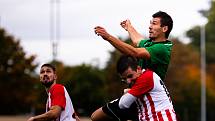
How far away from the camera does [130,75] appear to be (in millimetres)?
8594

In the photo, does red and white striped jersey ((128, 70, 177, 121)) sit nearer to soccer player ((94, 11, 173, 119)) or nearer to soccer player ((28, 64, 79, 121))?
soccer player ((94, 11, 173, 119))

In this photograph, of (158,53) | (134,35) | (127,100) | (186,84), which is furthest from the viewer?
(186,84)

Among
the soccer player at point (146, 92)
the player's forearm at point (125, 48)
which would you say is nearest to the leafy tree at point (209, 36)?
the soccer player at point (146, 92)

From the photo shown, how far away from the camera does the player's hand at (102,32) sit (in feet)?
27.6

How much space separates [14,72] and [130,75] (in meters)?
58.1

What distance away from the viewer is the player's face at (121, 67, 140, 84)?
28.1ft

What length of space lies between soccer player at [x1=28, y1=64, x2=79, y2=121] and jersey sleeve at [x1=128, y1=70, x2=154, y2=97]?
7.43ft

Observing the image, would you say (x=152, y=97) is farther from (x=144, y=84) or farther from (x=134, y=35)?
(x=134, y=35)

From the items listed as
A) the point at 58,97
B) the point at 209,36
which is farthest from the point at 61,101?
the point at 209,36

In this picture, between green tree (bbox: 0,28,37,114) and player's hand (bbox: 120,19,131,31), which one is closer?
player's hand (bbox: 120,19,131,31)

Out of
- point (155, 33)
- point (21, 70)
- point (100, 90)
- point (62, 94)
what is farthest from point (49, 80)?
point (100, 90)

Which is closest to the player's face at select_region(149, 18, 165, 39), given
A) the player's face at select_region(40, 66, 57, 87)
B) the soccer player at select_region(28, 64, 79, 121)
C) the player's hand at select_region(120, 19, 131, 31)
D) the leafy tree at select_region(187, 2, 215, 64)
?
A: the player's hand at select_region(120, 19, 131, 31)

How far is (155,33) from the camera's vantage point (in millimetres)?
9086

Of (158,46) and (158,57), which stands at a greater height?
(158,46)
